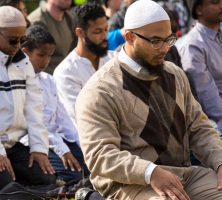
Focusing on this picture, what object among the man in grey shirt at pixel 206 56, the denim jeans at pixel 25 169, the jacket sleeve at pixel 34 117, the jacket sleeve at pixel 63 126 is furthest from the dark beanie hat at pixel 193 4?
the denim jeans at pixel 25 169

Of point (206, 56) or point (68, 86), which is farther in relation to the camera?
point (68, 86)

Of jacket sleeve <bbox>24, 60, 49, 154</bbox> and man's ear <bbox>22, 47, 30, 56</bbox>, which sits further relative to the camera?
man's ear <bbox>22, 47, 30, 56</bbox>

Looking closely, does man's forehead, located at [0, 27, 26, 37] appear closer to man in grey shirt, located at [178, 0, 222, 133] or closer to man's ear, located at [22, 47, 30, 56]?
man's ear, located at [22, 47, 30, 56]

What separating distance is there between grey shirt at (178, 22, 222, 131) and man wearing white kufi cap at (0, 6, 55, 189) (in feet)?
4.71

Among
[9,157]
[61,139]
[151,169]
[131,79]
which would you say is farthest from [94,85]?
[61,139]

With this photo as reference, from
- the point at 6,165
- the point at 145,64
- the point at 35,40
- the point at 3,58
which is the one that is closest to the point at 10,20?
the point at 3,58

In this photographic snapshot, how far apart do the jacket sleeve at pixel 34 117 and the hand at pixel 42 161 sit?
3 cm

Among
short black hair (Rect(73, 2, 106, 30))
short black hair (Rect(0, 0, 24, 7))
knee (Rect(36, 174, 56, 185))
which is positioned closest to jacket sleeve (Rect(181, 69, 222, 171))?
knee (Rect(36, 174, 56, 185))

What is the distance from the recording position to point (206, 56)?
25.6 ft

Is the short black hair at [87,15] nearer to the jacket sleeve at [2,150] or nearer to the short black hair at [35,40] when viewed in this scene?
the short black hair at [35,40]

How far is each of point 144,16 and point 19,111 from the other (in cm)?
185

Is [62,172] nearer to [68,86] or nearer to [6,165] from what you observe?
→ [68,86]

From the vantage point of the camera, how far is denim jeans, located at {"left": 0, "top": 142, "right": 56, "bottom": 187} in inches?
279

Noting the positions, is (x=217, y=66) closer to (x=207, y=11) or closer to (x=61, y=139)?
(x=207, y=11)
